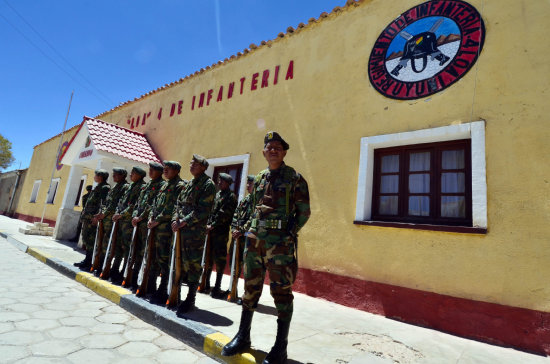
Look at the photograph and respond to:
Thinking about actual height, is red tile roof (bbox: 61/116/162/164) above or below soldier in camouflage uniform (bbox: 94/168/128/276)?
above

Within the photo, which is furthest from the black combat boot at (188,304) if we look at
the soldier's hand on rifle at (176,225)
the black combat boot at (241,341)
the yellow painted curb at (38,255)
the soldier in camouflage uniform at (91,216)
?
the yellow painted curb at (38,255)

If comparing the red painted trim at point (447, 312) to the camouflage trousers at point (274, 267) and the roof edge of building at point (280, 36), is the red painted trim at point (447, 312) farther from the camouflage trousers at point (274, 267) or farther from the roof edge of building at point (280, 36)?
the roof edge of building at point (280, 36)

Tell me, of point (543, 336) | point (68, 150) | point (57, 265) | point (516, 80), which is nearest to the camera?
point (543, 336)

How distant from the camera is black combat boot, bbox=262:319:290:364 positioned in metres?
2.36

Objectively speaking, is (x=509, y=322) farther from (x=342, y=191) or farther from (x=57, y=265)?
(x=57, y=265)

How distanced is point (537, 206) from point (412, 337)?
2170 millimetres

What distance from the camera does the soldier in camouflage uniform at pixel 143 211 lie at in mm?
4531

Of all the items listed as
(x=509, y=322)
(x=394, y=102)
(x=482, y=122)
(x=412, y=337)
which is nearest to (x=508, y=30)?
(x=482, y=122)

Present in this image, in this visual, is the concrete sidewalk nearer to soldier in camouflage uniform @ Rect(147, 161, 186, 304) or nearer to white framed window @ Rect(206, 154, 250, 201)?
soldier in camouflage uniform @ Rect(147, 161, 186, 304)

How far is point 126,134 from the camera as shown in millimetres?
9883

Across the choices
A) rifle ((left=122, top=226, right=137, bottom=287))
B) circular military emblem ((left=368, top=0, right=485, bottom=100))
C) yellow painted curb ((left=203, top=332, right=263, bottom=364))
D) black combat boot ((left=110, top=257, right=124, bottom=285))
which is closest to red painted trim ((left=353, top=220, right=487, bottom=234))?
circular military emblem ((left=368, top=0, right=485, bottom=100))

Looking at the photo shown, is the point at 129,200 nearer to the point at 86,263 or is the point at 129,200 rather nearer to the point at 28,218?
the point at 86,263

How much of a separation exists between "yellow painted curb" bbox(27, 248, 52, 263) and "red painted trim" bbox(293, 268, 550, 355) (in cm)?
551

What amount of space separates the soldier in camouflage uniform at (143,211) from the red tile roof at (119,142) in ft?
14.0
